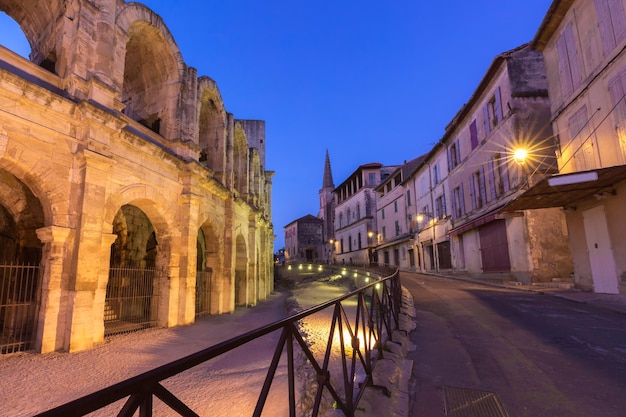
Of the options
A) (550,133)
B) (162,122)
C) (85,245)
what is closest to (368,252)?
(550,133)

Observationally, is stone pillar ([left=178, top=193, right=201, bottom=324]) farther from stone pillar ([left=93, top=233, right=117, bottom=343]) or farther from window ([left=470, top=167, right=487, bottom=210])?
window ([left=470, top=167, right=487, bottom=210])

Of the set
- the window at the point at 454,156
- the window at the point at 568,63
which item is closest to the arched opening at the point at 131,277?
the window at the point at 568,63

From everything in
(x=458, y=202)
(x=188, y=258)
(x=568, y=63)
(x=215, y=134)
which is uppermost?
(x=568, y=63)

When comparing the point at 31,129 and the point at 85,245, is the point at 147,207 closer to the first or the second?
the point at 85,245

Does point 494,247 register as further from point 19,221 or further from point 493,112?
point 19,221

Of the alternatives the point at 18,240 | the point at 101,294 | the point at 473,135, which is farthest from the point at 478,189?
the point at 18,240

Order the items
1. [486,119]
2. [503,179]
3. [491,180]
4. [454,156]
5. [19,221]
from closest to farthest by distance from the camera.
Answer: [19,221] < [503,179] < [491,180] < [486,119] < [454,156]

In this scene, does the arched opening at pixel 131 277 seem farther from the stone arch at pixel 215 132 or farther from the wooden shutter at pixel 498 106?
the wooden shutter at pixel 498 106

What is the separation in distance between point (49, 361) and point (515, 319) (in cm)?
948

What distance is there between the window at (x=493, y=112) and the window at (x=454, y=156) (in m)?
3.79

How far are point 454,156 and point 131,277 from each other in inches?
813

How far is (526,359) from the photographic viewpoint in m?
4.84

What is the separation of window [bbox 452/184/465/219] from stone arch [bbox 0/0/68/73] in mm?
20793

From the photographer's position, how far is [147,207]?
30.3 feet
